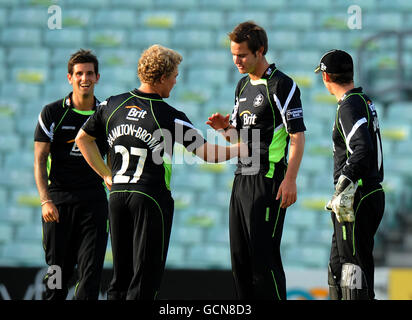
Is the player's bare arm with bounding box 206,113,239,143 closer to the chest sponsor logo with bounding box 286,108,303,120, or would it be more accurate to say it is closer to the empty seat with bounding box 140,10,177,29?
the chest sponsor logo with bounding box 286,108,303,120

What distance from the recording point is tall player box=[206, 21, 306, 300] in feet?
15.1

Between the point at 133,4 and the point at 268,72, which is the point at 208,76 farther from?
the point at 268,72

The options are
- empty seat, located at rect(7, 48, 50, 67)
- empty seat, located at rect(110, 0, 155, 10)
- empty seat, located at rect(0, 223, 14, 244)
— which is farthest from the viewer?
empty seat, located at rect(110, 0, 155, 10)

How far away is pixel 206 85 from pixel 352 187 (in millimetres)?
A: 6390

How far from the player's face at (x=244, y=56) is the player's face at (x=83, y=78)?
1.29m

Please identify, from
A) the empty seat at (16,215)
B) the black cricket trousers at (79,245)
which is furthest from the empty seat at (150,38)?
the black cricket trousers at (79,245)

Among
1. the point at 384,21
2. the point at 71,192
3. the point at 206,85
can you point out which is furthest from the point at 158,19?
the point at 71,192

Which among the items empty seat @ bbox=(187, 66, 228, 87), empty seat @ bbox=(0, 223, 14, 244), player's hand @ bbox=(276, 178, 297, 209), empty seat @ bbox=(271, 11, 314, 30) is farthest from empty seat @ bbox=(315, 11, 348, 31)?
player's hand @ bbox=(276, 178, 297, 209)

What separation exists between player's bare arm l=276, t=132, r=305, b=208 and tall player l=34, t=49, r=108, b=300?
1.54m

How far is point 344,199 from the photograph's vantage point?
4.61 meters

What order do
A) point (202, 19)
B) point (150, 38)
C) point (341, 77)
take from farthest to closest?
point (202, 19)
point (150, 38)
point (341, 77)

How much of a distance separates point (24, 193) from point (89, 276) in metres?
4.87

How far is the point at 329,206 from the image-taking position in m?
4.68
